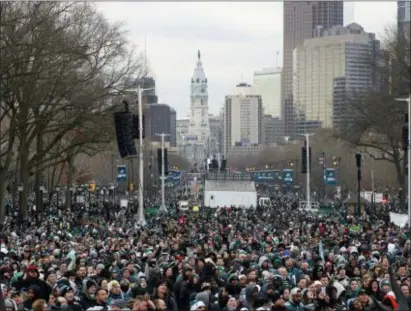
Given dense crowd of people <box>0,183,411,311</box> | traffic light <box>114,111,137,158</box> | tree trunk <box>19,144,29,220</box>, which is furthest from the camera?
tree trunk <box>19,144,29,220</box>

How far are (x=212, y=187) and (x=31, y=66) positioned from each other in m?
41.1

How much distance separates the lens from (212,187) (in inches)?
3558

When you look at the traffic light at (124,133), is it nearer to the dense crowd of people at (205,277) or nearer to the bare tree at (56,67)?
the bare tree at (56,67)

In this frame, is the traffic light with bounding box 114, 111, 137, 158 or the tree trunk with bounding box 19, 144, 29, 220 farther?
the tree trunk with bounding box 19, 144, 29, 220

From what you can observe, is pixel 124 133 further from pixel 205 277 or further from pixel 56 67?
pixel 205 277

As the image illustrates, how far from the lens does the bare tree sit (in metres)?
44.9

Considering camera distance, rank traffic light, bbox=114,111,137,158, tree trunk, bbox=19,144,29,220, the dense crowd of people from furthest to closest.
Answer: tree trunk, bbox=19,144,29,220
traffic light, bbox=114,111,137,158
the dense crowd of people

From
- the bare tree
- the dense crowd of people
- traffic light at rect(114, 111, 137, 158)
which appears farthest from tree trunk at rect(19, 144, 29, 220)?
the dense crowd of people

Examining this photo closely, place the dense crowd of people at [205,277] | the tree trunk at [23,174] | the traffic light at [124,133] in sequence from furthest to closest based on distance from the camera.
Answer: the tree trunk at [23,174], the traffic light at [124,133], the dense crowd of people at [205,277]

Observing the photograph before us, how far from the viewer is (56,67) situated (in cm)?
5028

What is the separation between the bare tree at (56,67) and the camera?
44.9 metres

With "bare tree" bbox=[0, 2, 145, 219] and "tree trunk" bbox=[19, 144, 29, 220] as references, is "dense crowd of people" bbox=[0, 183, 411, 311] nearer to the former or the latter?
"bare tree" bbox=[0, 2, 145, 219]

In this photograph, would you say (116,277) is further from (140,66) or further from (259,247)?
(140,66)

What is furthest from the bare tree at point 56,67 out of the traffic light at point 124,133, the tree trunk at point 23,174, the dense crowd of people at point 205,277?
the dense crowd of people at point 205,277
